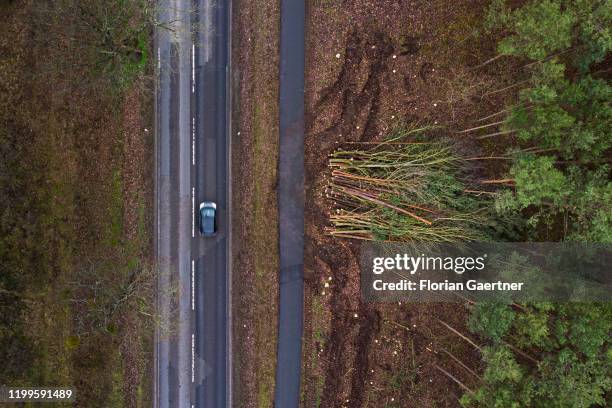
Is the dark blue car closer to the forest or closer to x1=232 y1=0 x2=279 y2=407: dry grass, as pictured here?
x1=232 y1=0 x2=279 y2=407: dry grass

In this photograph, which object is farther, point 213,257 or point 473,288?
point 213,257

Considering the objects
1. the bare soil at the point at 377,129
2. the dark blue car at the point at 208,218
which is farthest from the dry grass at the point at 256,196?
the bare soil at the point at 377,129

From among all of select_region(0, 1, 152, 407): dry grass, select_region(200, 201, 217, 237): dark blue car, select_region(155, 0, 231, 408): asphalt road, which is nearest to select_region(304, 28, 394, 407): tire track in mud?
select_region(155, 0, 231, 408): asphalt road

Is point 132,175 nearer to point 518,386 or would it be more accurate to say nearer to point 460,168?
point 460,168

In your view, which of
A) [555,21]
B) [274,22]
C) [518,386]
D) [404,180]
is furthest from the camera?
[274,22]

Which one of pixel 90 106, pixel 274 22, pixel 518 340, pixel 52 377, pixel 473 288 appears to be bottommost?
pixel 52 377

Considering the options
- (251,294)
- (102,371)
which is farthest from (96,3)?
(102,371)

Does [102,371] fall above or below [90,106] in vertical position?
below
